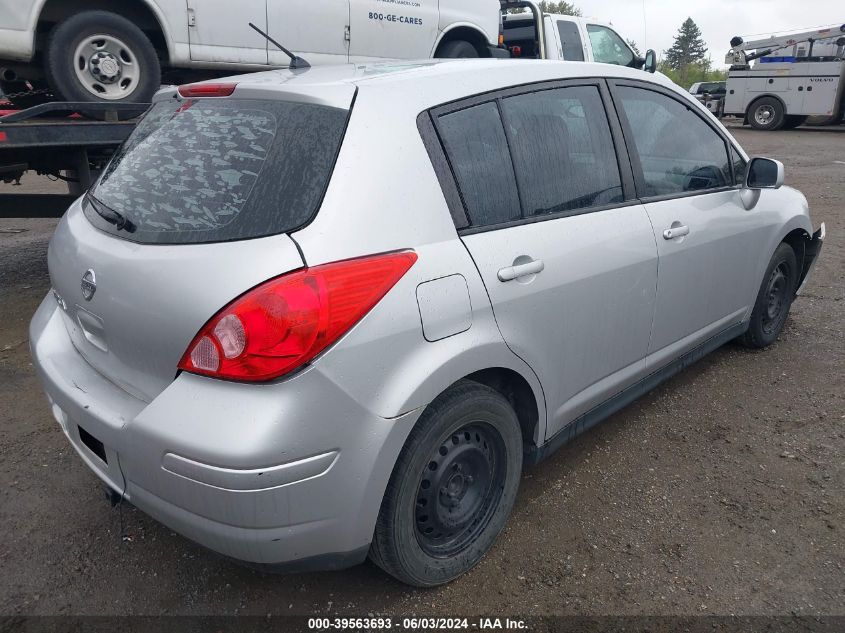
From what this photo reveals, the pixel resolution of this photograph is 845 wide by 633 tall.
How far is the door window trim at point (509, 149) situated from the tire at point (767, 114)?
20653mm

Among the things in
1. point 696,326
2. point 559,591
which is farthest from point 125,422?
point 696,326

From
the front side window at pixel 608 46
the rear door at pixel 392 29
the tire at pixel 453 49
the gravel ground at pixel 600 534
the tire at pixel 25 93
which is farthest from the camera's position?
the front side window at pixel 608 46

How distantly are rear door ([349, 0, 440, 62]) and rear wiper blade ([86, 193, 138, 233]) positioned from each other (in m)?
4.72

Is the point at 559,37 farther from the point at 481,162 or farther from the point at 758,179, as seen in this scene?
the point at 481,162

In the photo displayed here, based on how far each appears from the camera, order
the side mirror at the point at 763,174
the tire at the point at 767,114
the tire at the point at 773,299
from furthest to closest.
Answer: the tire at the point at 767,114 → the tire at the point at 773,299 → the side mirror at the point at 763,174

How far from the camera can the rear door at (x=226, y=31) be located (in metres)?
5.46

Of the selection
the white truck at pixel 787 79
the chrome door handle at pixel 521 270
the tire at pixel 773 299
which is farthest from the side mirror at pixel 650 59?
the white truck at pixel 787 79

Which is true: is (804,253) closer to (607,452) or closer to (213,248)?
(607,452)

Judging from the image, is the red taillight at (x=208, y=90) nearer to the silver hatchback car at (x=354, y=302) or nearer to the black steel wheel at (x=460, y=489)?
the silver hatchback car at (x=354, y=302)

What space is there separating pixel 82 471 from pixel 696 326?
291cm

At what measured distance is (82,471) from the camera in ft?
9.61

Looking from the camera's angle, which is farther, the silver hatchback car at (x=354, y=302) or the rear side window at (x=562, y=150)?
the rear side window at (x=562, y=150)

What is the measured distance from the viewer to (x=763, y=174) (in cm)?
343

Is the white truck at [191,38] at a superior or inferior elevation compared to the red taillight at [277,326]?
superior
